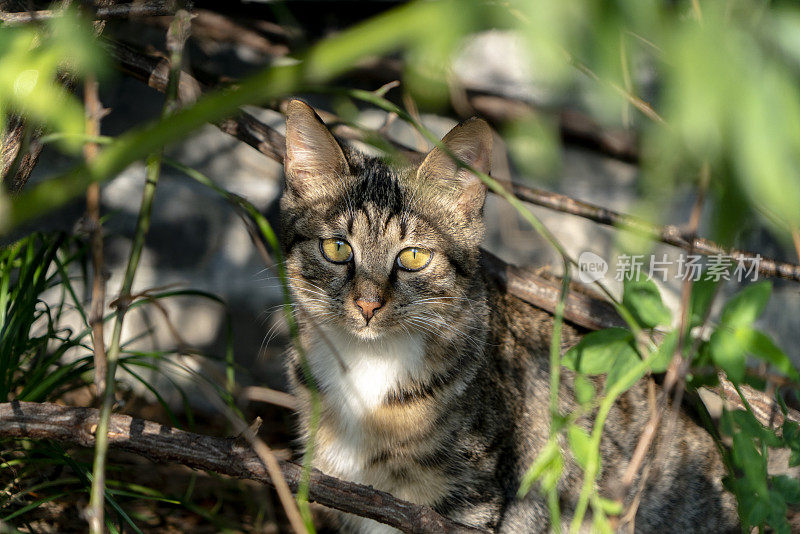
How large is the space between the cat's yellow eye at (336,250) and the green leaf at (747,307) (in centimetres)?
114

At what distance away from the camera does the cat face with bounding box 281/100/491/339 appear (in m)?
2.14

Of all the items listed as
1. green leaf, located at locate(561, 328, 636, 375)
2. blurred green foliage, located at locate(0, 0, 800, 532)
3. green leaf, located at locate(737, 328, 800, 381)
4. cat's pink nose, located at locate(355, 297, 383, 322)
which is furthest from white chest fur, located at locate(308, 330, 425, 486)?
blurred green foliage, located at locate(0, 0, 800, 532)

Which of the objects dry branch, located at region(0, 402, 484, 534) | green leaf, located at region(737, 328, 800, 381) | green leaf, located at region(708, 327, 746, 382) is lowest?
dry branch, located at region(0, 402, 484, 534)

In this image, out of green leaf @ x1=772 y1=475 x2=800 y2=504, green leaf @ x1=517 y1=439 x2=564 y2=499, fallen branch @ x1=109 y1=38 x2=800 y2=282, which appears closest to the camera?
green leaf @ x1=517 y1=439 x2=564 y2=499

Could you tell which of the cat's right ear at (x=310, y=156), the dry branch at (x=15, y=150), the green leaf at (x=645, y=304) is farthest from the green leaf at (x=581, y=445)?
the dry branch at (x=15, y=150)

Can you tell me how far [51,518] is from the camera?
2525mm

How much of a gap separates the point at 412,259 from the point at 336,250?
0.25 meters

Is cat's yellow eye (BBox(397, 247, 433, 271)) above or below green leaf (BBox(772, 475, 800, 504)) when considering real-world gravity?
above

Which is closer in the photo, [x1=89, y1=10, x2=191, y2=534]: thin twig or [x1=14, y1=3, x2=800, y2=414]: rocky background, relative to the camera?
[x1=89, y1=10, x2=191, y2=534]: thin twig

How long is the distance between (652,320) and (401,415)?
904 mm

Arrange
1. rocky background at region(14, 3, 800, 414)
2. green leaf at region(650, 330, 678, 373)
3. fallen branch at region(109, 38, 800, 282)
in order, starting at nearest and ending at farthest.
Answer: green leaf at region(650, 330, 678, 373) → fallen branch at region(109, 38, 800, 282) → rocky background at region(14, 3, 800, 414)

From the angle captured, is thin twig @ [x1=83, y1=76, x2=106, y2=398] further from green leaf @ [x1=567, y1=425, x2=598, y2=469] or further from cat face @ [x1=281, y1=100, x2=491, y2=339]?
green leaf @ [x1=567, y1=425, x2=598, y2=469]

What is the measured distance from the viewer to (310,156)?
2301mm

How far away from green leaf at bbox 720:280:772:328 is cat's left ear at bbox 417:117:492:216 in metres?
0.81
